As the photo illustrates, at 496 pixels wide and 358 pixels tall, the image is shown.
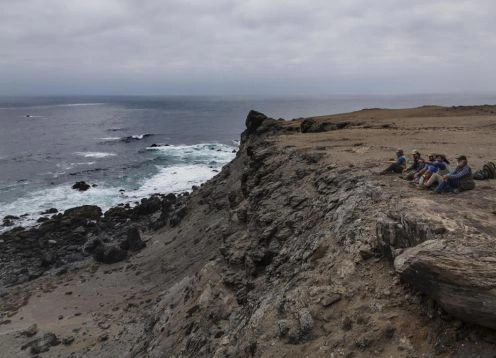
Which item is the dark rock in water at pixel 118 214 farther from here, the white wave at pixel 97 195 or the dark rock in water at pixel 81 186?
the dark rock in water at pixel 81 186

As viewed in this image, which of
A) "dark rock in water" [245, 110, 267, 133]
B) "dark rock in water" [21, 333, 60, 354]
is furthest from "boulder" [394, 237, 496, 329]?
"dark rock in water" [245, 110, 267, 133]

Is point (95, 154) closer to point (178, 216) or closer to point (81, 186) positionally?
point (81, 186)

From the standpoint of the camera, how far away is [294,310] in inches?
471

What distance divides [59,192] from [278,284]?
53.6 metres

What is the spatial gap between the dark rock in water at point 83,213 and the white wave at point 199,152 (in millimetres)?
30869

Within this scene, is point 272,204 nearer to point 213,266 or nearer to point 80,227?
point 213,266

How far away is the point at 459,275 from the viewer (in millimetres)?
8547

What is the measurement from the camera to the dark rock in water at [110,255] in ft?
118

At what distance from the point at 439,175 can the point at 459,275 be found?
7.56 meters

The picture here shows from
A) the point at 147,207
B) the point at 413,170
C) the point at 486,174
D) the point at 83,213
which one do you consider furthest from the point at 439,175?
the point at 83,213

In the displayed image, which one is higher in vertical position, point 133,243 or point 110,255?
point 133,243

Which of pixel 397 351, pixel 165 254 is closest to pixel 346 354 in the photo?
pixel 397 351

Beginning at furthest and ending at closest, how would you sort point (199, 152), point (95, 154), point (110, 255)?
point (95, 154) < point (199, 152) < point (110, 255)

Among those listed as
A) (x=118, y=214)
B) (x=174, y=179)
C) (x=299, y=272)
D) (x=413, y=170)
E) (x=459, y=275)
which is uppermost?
(x=413, y=170)
